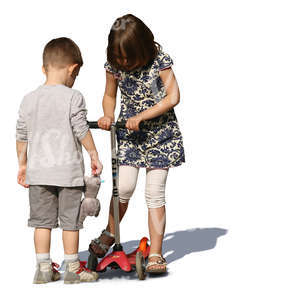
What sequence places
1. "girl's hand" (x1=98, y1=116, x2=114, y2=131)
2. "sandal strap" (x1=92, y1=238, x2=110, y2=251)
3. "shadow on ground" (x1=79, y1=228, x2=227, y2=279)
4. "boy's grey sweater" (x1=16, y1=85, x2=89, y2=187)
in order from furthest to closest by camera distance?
1. "shadow on ground" (x1=79, y1=228, x2=227, y2=279)
2. "sandal strap" (x1=92, y1=238, x2=110, y2=251)
3. "girl's hand" (x1=98, y1=116, x2=114, y2=131)
4. "boy's grey sweater" (x1=16, y1=85, x2=89, y2=187)

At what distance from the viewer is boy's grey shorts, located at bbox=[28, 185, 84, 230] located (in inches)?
226

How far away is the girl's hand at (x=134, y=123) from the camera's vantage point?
19.2 feet

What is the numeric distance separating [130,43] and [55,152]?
1.01m

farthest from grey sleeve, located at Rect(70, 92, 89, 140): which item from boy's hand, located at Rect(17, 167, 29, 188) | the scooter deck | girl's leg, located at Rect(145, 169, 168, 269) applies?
the scooter deck

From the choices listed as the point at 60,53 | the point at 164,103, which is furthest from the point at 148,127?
the point at 60,53

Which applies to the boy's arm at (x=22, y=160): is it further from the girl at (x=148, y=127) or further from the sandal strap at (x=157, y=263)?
the sandal strap at (x=157, y=263)

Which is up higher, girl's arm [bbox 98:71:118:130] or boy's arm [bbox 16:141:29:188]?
girl's arm [bbox 98:71:118:130]

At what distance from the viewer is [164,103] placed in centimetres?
596

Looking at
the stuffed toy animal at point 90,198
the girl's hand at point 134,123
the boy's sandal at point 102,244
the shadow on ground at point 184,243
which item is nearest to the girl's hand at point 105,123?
the girl's hand at point 134,123

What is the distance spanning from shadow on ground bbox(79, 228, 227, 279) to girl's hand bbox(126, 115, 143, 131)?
1.23 m

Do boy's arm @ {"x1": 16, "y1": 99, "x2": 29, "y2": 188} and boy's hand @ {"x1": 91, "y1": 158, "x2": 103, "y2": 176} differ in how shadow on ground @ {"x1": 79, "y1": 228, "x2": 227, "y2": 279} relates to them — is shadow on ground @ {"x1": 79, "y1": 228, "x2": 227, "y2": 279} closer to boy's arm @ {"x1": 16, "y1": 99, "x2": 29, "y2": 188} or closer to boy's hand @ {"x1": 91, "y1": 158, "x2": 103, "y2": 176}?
boy's hand @ {"x1": 91, "y1": 158, "x2": 103, "y2": 176}

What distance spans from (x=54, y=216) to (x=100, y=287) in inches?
25.5

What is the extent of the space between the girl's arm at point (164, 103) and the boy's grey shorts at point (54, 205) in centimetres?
65

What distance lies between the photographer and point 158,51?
19.8 feet
